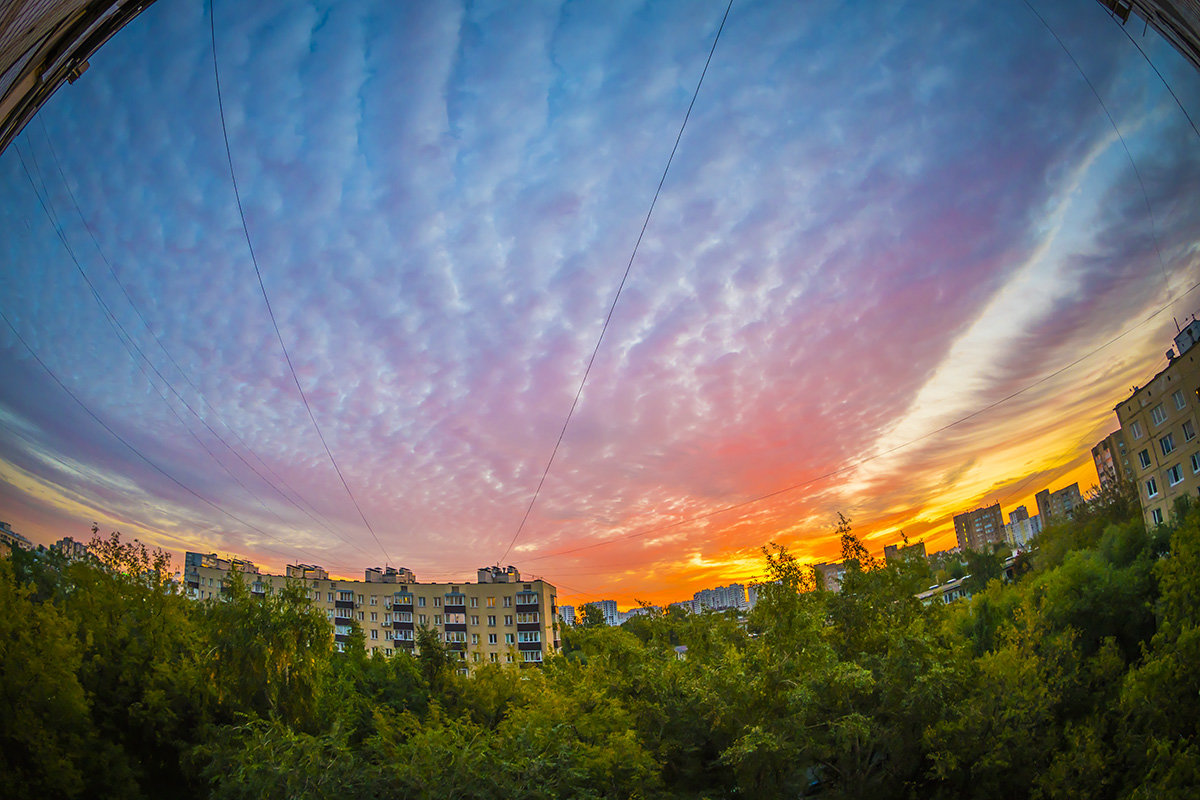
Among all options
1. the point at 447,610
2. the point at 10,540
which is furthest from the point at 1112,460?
the point at 447,610

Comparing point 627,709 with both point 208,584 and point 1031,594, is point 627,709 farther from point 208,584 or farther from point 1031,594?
point 208,584

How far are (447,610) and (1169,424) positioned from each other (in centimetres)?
7303

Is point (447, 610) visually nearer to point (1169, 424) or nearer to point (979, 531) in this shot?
point (979, 531)

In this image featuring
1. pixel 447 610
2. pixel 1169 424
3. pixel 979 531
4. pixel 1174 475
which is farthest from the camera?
pixel 447 610

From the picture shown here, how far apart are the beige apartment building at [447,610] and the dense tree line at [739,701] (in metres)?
26.4

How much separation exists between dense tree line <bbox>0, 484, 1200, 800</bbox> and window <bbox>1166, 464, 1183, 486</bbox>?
10.4 ft

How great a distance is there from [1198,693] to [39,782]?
3913cm

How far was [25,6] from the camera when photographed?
566cm

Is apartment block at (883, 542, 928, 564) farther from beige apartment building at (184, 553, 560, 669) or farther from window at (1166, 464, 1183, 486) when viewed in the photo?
beige apartment building at (184, 553, 560, 669)

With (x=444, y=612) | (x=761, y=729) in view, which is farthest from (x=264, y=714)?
(x=444, y=612)

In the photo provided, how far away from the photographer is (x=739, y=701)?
22.5m

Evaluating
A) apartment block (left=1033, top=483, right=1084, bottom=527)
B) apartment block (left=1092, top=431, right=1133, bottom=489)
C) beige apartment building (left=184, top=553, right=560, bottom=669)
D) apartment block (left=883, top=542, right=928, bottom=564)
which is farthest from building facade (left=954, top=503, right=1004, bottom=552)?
beige apartment building (left=184, top=553, right=560, bottom=669)

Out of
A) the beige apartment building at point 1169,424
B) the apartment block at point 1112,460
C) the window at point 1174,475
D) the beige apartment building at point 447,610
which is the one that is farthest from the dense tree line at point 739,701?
the beige apartment building at point 447,610

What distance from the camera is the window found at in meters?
11.7
